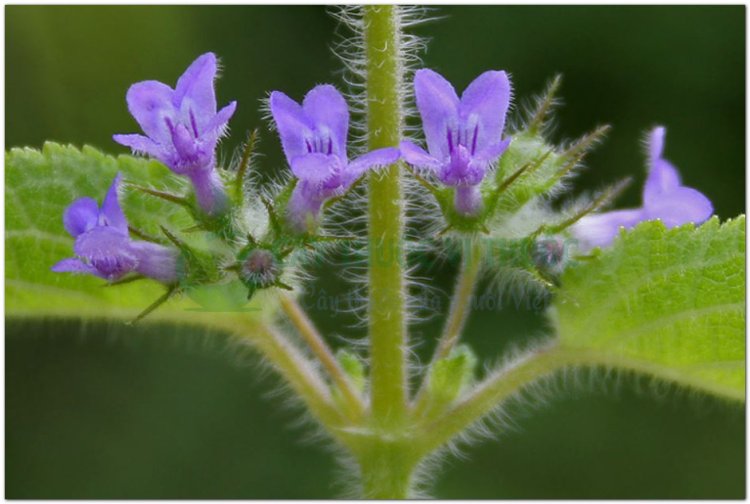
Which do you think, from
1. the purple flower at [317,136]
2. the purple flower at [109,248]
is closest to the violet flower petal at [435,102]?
the purple flower at [317,136]

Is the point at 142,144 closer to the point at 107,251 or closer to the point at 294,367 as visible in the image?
the point at 107,251

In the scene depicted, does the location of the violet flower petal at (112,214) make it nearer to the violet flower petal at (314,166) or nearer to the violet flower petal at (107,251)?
the violet flower petal at (107,251)

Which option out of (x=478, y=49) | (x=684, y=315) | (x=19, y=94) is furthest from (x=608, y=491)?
(x=19, y=94)

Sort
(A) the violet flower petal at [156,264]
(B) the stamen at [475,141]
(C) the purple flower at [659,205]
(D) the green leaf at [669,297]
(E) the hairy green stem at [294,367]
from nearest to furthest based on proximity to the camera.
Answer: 1. (B) the stamen at [475,141]
2. (A) the violet flower petal at [156,264]
3. (D) the green leaf at [669,297]
4. (E) the hairy green stem at [294,367]
5. (C) the purple flower at [659,205]

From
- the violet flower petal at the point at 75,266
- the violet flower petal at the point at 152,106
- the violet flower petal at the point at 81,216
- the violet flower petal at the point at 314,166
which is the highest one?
the violet flower petal at the point at 152,106

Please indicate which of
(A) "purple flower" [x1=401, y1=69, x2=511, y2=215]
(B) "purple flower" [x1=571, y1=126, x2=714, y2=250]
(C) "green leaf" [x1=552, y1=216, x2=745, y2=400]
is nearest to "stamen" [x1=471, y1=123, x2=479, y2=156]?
(A) "purple flower" [x1=401, y1=69, x2=511, y2=215]

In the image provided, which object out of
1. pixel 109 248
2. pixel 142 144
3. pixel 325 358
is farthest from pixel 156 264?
pixel 325 358
